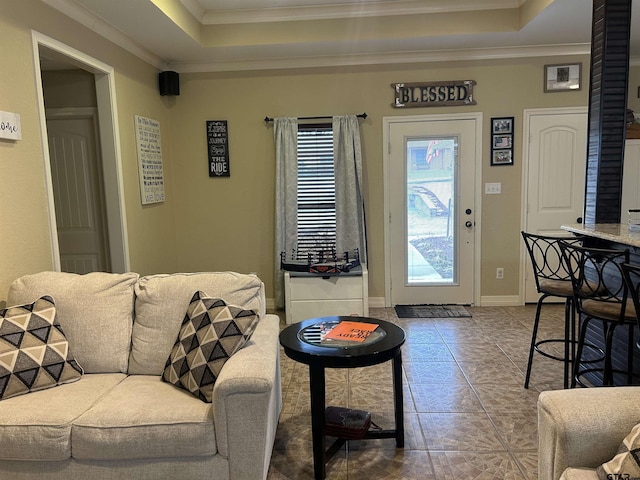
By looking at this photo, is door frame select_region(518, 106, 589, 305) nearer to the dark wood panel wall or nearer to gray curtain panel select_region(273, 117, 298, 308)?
the dark wood panel wall

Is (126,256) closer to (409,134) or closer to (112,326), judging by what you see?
(112,326)

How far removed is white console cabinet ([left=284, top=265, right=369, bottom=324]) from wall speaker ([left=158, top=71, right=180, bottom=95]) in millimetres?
2166

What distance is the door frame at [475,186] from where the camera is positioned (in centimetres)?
455

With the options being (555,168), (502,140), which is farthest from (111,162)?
(555,168)

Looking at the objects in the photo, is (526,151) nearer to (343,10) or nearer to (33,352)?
(343,10)

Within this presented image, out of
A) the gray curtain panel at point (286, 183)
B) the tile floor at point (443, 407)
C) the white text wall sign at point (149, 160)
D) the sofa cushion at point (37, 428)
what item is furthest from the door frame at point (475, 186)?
the sofa cushion at point (37, 428)

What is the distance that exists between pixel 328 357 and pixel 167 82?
3618 millimetres

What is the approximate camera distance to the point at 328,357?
196cm

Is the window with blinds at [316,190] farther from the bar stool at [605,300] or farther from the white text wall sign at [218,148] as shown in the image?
the bar stool at [605,300]

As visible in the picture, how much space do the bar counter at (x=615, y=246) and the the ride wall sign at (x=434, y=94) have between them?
2.06 meters

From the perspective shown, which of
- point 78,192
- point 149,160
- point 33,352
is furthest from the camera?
point 149,160

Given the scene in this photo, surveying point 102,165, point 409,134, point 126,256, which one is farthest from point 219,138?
point 409,134

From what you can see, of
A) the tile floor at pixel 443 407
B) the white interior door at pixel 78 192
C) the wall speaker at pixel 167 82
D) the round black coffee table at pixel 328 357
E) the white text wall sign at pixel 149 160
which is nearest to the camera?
the round black coffee table at pixel 328 357

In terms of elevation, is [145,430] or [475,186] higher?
[475,186]
